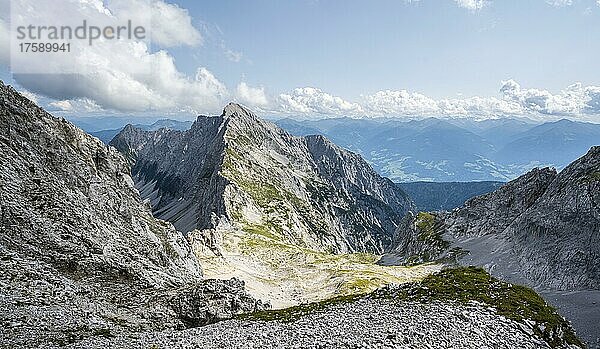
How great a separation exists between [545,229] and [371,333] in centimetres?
8672

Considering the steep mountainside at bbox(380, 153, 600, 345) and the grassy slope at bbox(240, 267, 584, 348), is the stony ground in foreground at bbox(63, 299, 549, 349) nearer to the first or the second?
the grassy slope at bbox(240, 267, 584, 348)

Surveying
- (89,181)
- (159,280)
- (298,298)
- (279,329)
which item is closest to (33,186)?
(89,181)

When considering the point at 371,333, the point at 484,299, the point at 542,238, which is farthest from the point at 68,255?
the point at 542,238

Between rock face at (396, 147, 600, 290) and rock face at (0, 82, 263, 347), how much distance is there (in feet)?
233

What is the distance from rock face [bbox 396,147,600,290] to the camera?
81188mm

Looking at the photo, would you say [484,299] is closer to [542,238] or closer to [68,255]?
[68,255]

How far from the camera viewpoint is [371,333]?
27.5 metres

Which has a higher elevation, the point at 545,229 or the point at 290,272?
the point at 545,229

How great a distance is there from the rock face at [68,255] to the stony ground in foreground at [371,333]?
5.36m

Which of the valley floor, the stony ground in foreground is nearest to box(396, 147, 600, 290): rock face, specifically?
the valley floor

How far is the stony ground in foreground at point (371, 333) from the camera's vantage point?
26.6 meters

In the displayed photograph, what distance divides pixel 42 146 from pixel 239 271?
2823 inches

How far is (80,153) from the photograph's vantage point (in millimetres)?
57844

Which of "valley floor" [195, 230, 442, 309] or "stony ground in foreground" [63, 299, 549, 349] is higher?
"stony ground in foreground" [63, 299, 549, 349]
